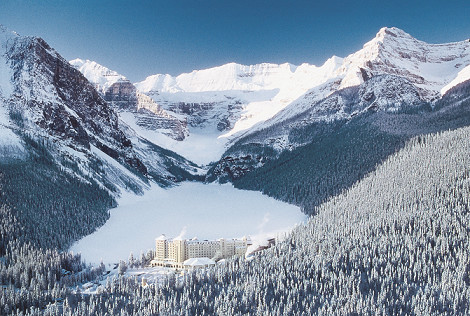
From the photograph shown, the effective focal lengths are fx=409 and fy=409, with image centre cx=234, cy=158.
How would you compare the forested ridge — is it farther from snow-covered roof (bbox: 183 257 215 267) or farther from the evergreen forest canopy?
snow-covered roof (bbox: 183 257 215 267)

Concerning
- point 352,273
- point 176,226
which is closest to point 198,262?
point 352,273

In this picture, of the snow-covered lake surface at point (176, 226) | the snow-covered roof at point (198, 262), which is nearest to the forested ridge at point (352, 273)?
the snow-covered roof at point (198, 262)

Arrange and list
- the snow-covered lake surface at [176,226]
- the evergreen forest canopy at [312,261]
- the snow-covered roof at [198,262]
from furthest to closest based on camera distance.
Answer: the snow-covered lake surface at [176,226] → the snow-covered roof at [198,262] → the evergreen forest canopy at [312,261]

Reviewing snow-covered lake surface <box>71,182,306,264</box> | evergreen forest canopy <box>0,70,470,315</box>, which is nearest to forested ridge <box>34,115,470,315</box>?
evergreen forest canopy <box>0,70,470,315</box>

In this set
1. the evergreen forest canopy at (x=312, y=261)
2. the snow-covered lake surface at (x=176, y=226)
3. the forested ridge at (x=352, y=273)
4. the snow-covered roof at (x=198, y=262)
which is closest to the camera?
the forested ridge at (x=352, y=273)

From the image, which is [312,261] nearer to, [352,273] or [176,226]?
[352,273]

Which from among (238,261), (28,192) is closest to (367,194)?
(238,261)

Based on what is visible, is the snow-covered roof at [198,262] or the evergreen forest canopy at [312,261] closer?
the evergreen forest canopy at [312,261]

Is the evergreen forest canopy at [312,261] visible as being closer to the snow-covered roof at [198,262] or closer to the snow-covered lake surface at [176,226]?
the snow-covered lake surface at [176,226]

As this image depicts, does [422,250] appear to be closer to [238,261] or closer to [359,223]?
[359,223]
